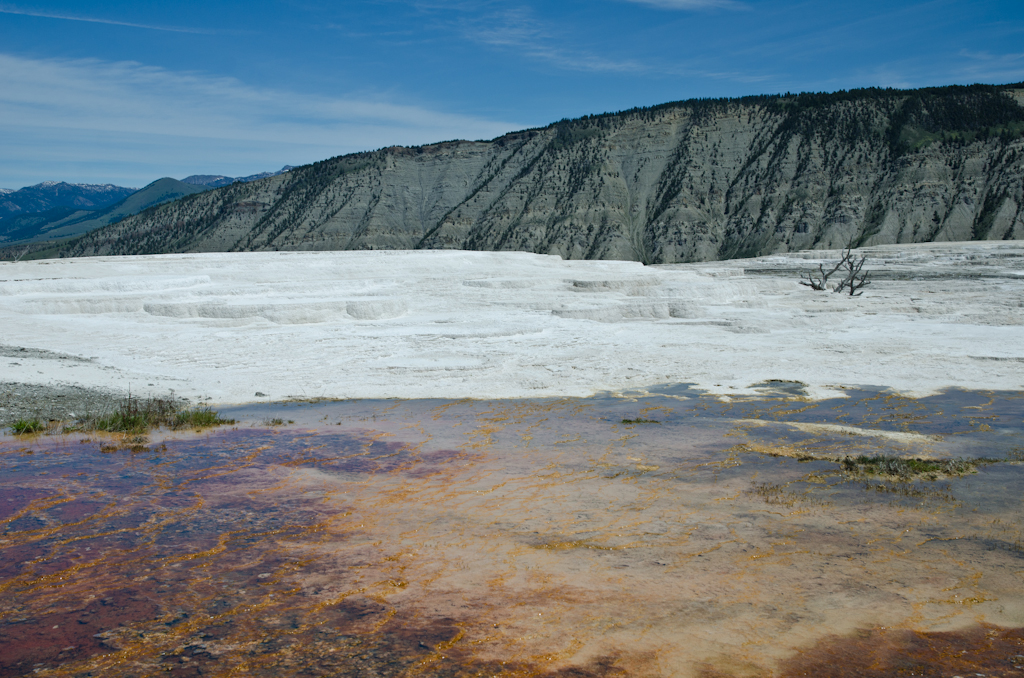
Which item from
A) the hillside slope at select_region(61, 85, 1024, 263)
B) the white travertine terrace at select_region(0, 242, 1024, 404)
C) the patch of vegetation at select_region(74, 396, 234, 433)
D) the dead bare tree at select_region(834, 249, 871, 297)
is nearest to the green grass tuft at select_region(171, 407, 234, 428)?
the patch of vegetation at select_region(74, 396, 234, 433)

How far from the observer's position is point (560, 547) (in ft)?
18.6

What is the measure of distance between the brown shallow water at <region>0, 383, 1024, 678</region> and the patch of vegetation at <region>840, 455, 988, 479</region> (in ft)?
0.51

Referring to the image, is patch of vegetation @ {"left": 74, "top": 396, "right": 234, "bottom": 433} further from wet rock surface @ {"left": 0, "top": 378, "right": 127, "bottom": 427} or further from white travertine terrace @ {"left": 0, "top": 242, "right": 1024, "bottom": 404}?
white travertine terrace @ {"left": 0, "top": 242, "right": 1024, "bottom": 404}

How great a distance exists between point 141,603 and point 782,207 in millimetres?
78386

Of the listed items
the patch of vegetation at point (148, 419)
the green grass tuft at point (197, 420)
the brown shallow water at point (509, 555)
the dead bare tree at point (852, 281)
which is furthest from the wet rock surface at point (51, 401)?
the dead bare tree at point (852, 281)

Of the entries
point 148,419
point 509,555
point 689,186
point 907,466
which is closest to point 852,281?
point 907,466

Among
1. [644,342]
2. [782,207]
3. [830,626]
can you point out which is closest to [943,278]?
[644,342]

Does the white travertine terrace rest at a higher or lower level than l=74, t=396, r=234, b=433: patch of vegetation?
higher

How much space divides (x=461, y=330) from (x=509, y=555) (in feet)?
38.1

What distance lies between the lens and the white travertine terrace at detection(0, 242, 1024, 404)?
41.2 feet

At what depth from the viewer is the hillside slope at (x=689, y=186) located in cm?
7112

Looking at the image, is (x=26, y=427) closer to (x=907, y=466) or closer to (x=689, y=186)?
(x=907, y=466)

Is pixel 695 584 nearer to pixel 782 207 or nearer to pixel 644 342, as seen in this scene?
pixel 644 342

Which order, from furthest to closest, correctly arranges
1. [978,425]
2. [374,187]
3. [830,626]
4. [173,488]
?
[374,187], [978,425], [173,488], [830,626]
